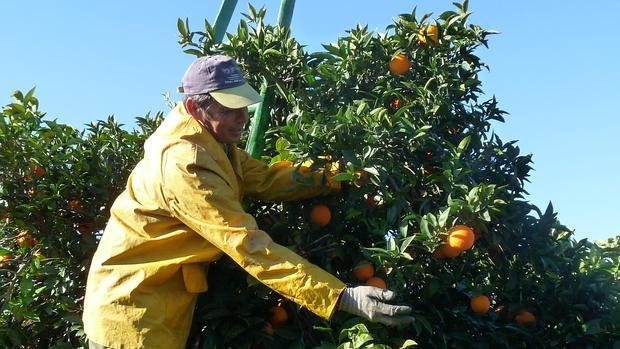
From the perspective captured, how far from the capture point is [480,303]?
121 inches

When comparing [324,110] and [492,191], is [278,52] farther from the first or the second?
[492,191]

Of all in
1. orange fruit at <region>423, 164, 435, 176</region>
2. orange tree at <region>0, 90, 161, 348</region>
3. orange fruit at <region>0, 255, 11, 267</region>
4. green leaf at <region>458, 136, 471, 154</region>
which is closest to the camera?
green leaf at <region>458, 136, 471, 154</region>

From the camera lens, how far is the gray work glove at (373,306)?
236cm

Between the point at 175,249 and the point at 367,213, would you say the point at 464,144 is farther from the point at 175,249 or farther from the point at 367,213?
the point at 175,249

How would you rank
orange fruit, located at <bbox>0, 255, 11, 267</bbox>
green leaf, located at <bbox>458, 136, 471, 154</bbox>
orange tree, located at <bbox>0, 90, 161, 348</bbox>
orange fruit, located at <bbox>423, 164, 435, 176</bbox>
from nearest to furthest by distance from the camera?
1. green leaf, located at <bbox>458, 136, 471, 154</bbox>
2. orange fruit, located at <bbox>423, 164, 435, 176</bbox>
3. orange tree, located at <bbox>0, 90, 161, 348</bbox>
4. orange fruit, located at <bbox>0, 255, 11, 267</bbox>

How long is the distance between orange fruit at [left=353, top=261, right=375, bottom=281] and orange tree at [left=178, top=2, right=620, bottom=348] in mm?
29

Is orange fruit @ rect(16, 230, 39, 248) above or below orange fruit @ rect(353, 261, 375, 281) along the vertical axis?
below

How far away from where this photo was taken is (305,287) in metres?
2.39

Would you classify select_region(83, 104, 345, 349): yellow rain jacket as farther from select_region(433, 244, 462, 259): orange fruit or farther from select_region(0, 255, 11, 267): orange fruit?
select_region(0, 255, 11, 267): orange fruit

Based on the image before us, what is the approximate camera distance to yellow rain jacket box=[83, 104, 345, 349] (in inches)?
96.1

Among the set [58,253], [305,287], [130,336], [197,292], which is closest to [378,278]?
[305,287]

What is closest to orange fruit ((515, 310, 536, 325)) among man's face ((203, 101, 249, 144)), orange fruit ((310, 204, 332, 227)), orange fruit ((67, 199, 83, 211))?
orange fruit ((310, 204, 332, 227))

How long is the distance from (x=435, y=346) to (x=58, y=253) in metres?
1.70

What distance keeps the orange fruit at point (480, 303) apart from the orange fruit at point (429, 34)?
1.07 m
